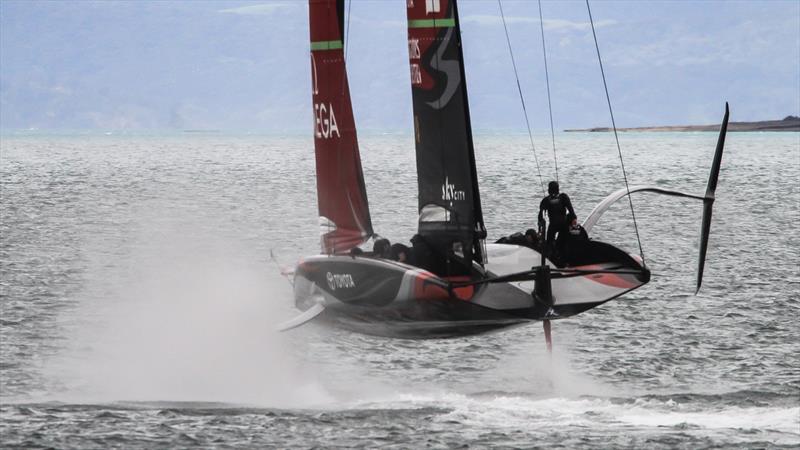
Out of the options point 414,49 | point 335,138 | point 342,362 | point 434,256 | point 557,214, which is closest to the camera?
point 414,49

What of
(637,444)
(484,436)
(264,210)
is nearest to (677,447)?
(637,444)

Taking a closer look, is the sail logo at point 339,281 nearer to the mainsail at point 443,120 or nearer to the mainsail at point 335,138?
the mainsail at point 335,138

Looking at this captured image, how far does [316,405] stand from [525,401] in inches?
128

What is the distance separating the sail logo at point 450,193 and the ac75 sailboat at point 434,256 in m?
0.02

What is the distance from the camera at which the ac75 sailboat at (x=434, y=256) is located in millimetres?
20516

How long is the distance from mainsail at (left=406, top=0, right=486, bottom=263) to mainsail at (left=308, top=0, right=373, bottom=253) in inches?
69.7

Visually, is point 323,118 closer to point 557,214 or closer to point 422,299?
Answer: point 557,214

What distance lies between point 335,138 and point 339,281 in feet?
9.64

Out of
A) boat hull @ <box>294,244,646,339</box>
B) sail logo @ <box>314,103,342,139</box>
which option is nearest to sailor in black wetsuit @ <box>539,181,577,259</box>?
boat hull @ <box>294,244,646,339</box>

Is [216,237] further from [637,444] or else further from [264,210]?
[637,444]

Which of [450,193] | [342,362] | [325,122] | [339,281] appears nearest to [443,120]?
[450,193]

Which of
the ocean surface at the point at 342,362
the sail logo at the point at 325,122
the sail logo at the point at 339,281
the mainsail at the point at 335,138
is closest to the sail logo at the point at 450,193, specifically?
the mainsail at the point at 335,138

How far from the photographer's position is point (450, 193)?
2170 centimetres

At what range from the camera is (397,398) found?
2116 cm
